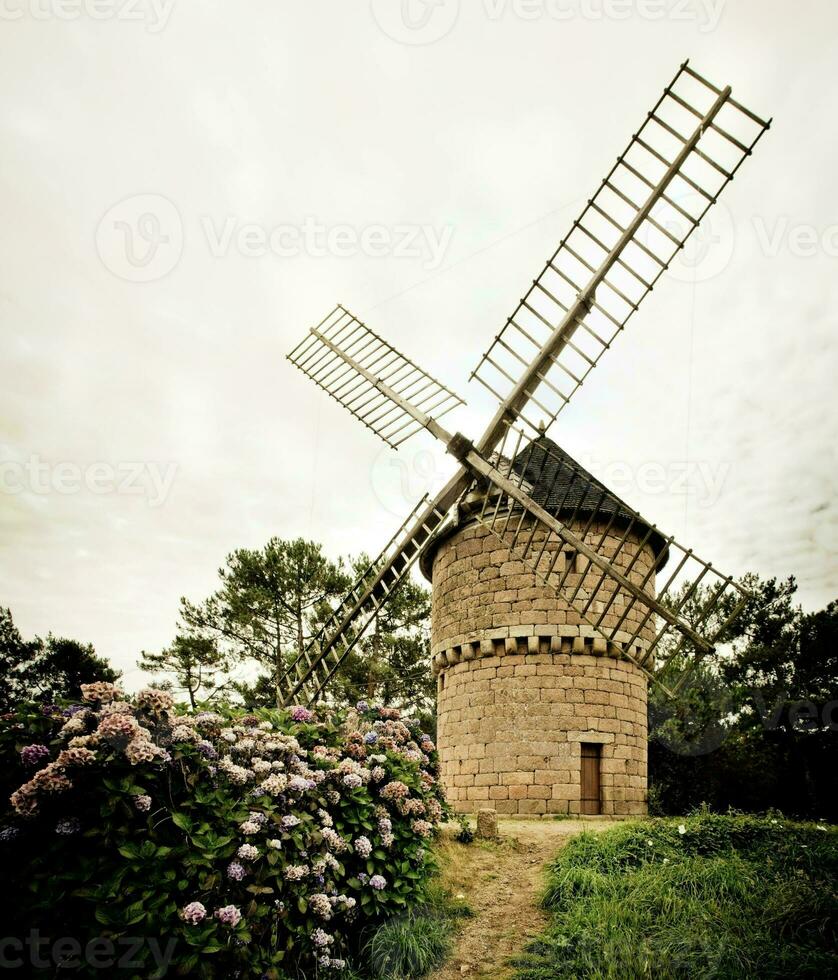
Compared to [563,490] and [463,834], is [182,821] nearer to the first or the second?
[463,834]

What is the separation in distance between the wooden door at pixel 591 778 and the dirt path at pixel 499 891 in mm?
1608

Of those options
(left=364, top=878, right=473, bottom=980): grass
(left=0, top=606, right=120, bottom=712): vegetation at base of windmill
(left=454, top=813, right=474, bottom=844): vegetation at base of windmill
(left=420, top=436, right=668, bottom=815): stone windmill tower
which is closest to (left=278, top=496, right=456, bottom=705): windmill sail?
(left=420, top=436, right=668, bottom=815): stone windmill tower

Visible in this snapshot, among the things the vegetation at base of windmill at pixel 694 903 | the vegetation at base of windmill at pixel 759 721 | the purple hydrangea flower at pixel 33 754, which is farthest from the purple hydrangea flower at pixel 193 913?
the vegetation at base of windmill at pixel 759 721

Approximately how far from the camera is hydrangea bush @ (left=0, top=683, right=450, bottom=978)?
392 centimetres

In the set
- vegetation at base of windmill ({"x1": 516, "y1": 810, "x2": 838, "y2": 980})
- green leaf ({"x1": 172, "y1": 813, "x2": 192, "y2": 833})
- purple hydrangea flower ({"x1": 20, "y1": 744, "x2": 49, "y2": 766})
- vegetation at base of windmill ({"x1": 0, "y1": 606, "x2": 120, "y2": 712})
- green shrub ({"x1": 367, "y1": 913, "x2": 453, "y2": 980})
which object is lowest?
green shrub ({"x1": 367, "y1": 913, "x2": 453, "y2": 980})

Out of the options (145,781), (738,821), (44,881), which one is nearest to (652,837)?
(738,821)

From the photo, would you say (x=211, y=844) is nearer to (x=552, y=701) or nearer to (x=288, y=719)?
(x=288, y=719)

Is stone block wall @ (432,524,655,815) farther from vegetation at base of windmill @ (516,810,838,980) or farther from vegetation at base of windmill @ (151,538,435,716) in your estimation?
vegetation at base of windmill @ (151,538,435,716)

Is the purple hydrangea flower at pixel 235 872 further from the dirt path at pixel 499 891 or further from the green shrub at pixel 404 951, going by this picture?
the dirt path at pixel 499 891

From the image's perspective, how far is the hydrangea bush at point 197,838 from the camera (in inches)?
154

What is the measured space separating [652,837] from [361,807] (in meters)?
4.45

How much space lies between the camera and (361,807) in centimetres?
595

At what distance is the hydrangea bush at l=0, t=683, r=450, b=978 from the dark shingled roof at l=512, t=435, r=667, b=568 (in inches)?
289

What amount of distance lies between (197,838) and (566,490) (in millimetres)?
9979
